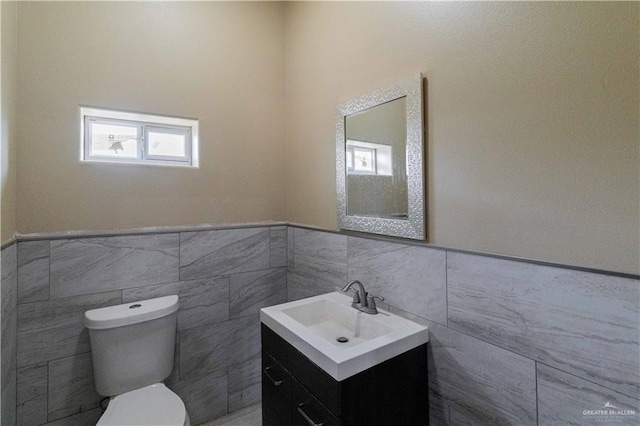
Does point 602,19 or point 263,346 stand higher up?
point 602,19

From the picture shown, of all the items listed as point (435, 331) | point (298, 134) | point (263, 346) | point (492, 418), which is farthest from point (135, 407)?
point (298, 134)

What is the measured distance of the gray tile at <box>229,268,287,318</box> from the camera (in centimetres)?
208

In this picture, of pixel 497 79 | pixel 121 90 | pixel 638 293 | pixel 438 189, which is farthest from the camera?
pixel 121 90

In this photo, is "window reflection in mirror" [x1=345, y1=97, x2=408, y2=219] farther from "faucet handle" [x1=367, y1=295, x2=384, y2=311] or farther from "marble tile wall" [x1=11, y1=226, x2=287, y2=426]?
"marble tile wall" [x1=11, y1=226, x2=287, y2=426]

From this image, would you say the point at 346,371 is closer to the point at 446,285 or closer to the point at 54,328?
the point at 446,285

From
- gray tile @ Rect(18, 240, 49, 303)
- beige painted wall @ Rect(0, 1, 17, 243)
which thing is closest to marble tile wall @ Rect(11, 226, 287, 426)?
gray tile @ Rect(18, 240, 49, 303)

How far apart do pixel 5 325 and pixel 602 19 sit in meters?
2.39

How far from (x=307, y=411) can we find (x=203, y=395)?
3.63ft

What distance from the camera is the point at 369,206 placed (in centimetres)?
159

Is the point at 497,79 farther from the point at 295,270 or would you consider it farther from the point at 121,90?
the point at 121,90

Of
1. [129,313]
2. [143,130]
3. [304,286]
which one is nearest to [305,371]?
[304,286]

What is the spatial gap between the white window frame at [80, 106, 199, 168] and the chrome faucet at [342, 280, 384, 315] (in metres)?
1.29

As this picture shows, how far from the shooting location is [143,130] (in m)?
1.88

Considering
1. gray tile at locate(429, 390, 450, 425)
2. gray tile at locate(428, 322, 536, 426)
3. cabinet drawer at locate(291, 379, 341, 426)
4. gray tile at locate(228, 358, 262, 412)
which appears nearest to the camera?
gray tile at locate(428, 322, 536, 426)
